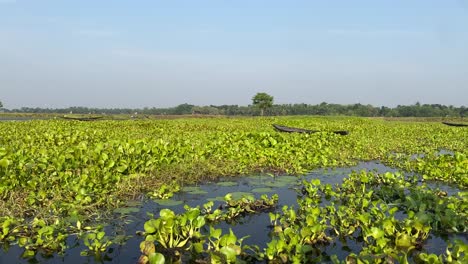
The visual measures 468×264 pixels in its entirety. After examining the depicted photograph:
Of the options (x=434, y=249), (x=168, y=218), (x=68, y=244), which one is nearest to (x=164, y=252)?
(x=168, y=218)

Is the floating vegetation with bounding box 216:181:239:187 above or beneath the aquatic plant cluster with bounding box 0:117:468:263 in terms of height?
beneath

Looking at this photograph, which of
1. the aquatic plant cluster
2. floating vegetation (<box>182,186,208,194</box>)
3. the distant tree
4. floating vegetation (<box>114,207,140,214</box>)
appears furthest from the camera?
the distant tree

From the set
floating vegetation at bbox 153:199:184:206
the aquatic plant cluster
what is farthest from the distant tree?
floating vegetation at bbox 153:199:184:206

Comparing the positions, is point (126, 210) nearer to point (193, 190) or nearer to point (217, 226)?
point (217, 226)

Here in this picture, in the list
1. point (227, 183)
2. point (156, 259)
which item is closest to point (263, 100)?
point (227, 183)

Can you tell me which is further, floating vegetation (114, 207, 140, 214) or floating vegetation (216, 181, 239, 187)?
floating vegetation (216, 181, 239, 187)

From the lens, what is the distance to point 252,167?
8.77 meters

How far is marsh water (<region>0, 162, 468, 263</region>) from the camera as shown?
375 cm

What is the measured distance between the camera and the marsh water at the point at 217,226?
3752 mm

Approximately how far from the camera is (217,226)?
15.3ft

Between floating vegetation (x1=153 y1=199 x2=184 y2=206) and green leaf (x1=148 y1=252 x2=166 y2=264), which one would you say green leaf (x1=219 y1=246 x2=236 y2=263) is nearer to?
green leaf (x1=148 y1=252 x2=166 y2=264)

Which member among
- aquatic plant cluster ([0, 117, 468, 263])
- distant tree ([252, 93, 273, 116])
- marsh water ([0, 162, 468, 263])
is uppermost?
distant tree ([252, 93, 273, 116])

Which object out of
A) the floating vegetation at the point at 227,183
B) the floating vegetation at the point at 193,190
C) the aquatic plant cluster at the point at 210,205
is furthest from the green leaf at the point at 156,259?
the floating vegetation at the point at 227,183

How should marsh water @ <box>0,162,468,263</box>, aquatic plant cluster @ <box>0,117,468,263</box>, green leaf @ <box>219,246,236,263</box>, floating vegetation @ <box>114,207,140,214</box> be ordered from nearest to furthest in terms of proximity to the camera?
green leaf @ <box>219,246,236,263</box>, aquatic plant cluster @ <box>0,117,468,263</box>, marsh water @ <box>0,162,468,263</box>, floating vegetation @ <box>114,207,140,214</box>
